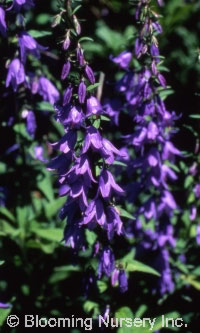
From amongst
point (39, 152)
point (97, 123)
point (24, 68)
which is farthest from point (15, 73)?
point (97, 123)

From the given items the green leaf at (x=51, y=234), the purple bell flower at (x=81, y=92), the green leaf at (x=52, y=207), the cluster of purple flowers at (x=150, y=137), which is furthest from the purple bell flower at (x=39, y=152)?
the purple bell flower at (x=81, y=92)

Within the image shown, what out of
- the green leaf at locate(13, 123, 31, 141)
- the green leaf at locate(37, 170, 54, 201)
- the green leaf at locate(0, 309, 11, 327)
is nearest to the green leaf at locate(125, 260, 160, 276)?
the green leaf at locate(0, 309, 11, 327)

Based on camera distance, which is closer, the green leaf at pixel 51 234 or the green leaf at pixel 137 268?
the green leaf at pixel 137 268

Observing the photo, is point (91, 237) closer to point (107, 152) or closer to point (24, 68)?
point (107, 152)

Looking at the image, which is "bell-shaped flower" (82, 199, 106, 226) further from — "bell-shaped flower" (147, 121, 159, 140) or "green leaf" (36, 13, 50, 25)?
"green leaf" (36, 13, 50, 25)

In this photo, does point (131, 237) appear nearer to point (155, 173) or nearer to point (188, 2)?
point (155, 173)

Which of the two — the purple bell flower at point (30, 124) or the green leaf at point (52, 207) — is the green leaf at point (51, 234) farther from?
the purple bell flower at point (30, 124)
